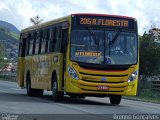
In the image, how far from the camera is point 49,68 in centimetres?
2483

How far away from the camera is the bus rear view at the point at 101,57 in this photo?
71.8 feet

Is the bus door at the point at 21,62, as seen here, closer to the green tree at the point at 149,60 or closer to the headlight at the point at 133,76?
the headlight at the point at 133,76

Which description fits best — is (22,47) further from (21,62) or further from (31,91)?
(31,91)

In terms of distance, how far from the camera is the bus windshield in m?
22.0

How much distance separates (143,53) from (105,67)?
27886 millimetres

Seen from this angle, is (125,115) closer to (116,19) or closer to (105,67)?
(105,67)

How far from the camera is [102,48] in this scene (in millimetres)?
22172

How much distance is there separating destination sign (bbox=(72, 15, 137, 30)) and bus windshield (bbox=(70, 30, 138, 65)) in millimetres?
289

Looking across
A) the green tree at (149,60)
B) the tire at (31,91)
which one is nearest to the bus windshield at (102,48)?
Result: the tire at (31,91)

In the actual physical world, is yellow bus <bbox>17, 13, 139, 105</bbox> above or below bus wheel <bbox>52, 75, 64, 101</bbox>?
above

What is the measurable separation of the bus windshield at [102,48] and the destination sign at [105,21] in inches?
11.4

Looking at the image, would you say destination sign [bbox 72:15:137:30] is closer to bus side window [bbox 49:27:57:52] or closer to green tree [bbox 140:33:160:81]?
bus side window [bbox 49:27:57:52]

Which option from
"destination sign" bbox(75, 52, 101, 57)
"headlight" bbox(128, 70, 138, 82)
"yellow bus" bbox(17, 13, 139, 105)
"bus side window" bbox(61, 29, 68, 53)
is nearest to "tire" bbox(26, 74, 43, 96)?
"yellow bus" bbox(17, 13, 139, 105)

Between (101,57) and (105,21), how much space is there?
1507 mm
